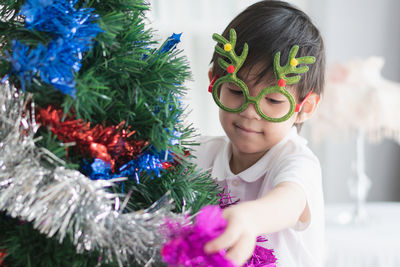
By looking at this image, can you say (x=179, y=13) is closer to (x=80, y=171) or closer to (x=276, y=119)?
(x=276, y=119)

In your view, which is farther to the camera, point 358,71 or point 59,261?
point 358,71

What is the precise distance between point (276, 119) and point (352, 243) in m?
1.14

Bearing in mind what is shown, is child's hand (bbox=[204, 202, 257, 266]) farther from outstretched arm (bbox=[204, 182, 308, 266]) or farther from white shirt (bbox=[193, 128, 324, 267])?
white shirt (bbox=[193, 128, 324, 267])

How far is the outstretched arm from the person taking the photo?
0.40 m

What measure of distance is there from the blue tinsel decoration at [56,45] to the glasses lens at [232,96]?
0.31 metres

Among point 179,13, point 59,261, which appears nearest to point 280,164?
point 59,261

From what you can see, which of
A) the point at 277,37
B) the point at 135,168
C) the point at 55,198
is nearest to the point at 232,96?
the point at 277,37

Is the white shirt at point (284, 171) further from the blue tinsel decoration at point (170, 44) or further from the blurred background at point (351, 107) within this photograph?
the blurred background at point (351, 107)

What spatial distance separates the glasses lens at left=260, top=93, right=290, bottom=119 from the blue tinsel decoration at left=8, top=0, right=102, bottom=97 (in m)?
0.33

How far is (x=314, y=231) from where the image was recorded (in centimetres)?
81

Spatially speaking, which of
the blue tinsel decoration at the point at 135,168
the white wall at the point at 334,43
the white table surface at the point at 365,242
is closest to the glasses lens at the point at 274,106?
the blue tinsel decoration at the point at 135,168

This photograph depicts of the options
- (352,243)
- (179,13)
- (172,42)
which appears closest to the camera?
(172,42)

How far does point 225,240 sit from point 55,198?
165mm

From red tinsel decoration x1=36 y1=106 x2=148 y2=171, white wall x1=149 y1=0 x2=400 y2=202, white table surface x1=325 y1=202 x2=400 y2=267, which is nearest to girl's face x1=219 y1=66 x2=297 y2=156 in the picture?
red tinsel decoration x1=36 y1=106 x2=148 y2=171
